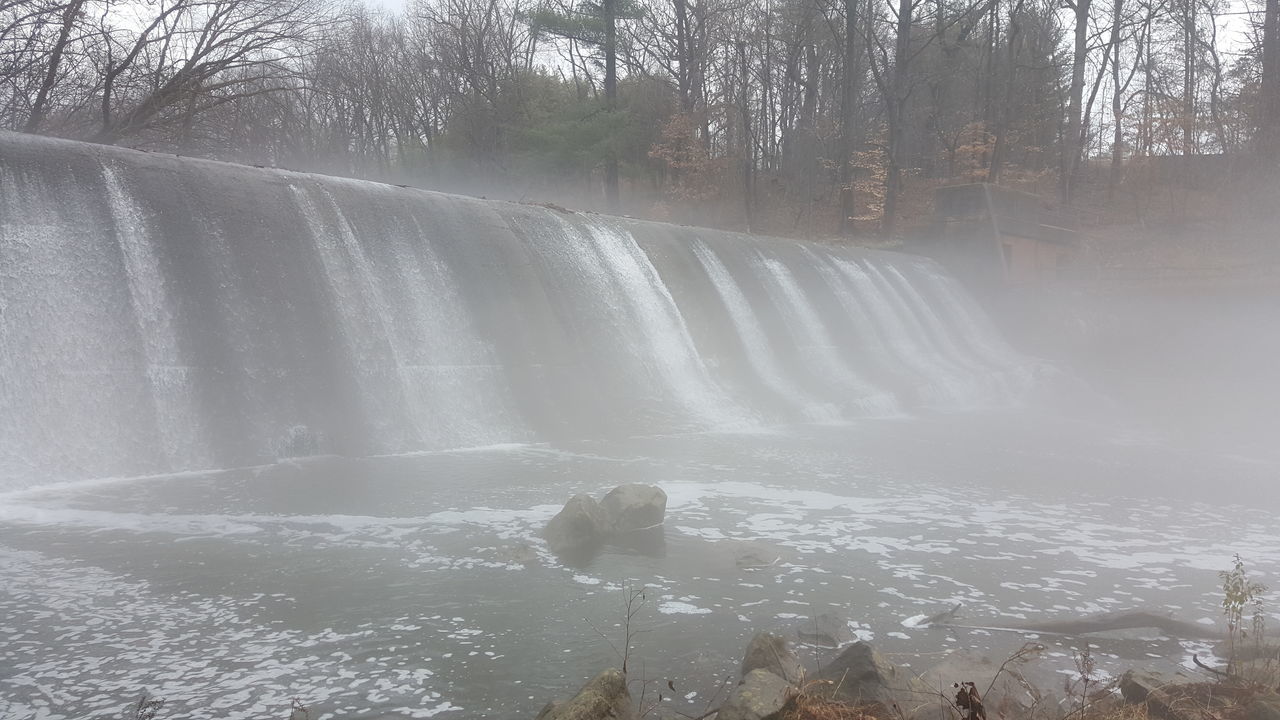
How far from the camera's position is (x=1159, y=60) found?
34125 millimetres

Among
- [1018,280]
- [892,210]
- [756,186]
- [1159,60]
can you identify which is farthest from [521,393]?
[1159,60]

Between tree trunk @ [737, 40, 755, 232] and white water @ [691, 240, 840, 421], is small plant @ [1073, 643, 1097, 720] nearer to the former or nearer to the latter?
white water @ [691, 240, 840, 421]

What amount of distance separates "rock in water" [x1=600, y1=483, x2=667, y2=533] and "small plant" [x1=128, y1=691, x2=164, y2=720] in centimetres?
308

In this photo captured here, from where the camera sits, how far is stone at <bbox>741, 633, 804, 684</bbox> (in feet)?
11.3

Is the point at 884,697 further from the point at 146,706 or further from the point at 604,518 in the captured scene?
the point at 604,518

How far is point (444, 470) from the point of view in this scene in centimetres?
819

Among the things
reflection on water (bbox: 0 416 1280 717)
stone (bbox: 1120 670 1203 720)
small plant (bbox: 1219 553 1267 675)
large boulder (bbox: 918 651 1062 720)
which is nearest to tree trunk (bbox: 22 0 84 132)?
reflection on water (bbox: 0 416 1280 717)

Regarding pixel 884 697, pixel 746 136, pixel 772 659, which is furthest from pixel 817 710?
pixel 746 136

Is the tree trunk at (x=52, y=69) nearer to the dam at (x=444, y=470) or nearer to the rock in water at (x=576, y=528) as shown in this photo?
the dam at (x=444, y=470)

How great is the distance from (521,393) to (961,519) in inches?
212

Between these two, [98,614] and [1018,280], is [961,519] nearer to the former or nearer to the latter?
[98,614]

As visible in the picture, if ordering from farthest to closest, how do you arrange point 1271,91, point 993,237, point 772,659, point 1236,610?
point 1271,91 → point 993,237 → point 1236,610 → point 772,659

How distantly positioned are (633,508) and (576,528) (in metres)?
Answer: 0.47

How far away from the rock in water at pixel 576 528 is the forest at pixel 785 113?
20.6 metres
